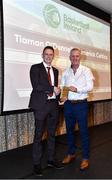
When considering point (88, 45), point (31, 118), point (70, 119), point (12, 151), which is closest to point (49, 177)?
point (70, 119)

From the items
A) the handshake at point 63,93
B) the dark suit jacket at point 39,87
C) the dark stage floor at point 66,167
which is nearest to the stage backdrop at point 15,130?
the dark stage floor at point 66,167

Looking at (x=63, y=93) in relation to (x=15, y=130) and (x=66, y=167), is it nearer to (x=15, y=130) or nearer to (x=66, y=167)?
(x=66, y=167)

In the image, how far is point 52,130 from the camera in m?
2.81

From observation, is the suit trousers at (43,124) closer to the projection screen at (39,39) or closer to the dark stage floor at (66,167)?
the dark stage floor at (66,167)

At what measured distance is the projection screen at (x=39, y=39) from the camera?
3.27m

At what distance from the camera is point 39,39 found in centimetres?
372

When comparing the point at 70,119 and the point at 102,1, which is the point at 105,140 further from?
the point at 102,1

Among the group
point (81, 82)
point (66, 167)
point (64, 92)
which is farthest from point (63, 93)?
point (66, 167)

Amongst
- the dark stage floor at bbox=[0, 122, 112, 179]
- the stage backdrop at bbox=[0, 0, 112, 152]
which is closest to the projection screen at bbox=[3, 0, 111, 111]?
the stage backdrop at bbox=[0, 0, 112, 152]

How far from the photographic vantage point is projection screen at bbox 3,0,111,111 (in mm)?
3266

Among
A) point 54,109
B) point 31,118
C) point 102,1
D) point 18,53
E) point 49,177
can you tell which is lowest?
point 49,177

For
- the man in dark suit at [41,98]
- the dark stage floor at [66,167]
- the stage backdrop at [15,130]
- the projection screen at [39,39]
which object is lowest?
the dark stage floor at [66,167]

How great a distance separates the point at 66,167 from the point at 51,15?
231 centimetres

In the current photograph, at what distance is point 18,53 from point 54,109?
1037 millimetres
